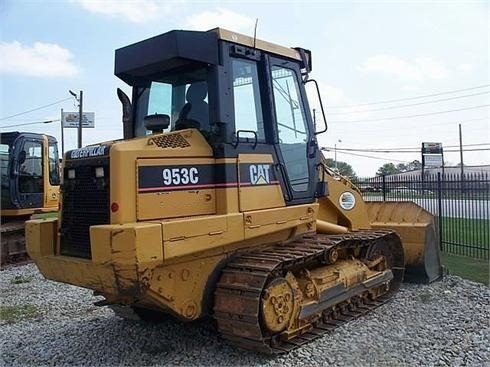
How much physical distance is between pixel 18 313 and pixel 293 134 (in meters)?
4.49

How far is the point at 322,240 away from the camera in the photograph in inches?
235

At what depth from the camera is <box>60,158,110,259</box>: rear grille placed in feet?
15.1

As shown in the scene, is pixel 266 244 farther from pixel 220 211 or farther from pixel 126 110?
pixel 126 110

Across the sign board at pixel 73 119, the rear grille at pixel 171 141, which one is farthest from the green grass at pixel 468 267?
the sign board at pixel 73 119

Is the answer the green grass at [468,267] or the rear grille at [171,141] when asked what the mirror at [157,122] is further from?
the green grass at [468,267]

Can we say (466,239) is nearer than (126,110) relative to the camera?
No

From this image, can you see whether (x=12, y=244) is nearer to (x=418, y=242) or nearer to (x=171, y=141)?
(x=171, y=141)

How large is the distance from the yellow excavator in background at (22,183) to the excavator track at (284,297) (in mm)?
8500

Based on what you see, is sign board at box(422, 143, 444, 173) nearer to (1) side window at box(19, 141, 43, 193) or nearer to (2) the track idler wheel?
(1) side window at box(19, 141, 43, 193)

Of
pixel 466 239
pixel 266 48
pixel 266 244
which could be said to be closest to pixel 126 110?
pixel 266 48

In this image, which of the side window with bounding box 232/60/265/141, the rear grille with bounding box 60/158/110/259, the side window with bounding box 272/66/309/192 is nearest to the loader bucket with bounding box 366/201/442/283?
the side window with bounding box 272/66/309/192

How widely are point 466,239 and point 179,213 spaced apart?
29.4 feet

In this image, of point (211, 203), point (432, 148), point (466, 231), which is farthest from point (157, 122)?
point (432, 148)

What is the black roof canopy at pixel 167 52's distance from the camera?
488cm
